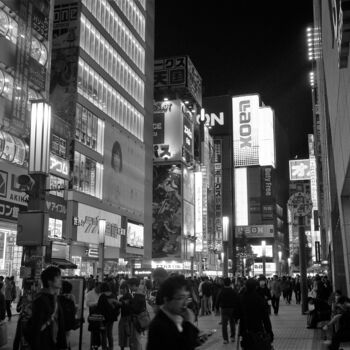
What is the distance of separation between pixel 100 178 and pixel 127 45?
1739cm

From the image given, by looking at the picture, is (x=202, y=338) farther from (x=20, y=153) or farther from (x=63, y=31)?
(x=63, y=31)

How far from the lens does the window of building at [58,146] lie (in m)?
34.2

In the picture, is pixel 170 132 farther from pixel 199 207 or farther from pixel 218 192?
pixel 218 192

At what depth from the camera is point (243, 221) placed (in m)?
120

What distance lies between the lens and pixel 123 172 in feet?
163

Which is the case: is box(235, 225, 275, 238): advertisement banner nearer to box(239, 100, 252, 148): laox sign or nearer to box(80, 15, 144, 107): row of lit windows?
box(239, 100, 252, 148): laox sign

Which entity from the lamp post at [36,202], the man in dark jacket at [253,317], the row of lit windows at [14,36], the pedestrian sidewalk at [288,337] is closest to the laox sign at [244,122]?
the row of lit windows at [14,36]

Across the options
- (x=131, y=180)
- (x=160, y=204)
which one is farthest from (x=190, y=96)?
(x=131, y=180)

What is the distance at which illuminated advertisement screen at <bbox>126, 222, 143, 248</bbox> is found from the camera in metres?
50.4

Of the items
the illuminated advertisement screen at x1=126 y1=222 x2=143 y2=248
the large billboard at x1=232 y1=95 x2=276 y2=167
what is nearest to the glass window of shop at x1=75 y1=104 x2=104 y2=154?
the illuminated advertisement screen at x1=126 y1=222 x2=143 y2=248

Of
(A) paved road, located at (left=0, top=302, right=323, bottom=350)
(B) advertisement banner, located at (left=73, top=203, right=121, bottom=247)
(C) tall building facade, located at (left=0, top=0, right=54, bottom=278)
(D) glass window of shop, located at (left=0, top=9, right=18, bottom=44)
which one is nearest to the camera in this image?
(A) paved road, located at (left=0, top=302, right=323, bottom=350)

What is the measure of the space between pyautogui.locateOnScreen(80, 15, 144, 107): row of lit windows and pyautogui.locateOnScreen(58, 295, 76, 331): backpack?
37436 mm

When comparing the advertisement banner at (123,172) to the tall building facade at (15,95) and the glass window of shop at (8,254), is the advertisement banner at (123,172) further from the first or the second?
the glass window of shop at (8,254)

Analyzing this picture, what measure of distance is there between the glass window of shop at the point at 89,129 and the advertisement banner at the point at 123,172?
1.12 m
